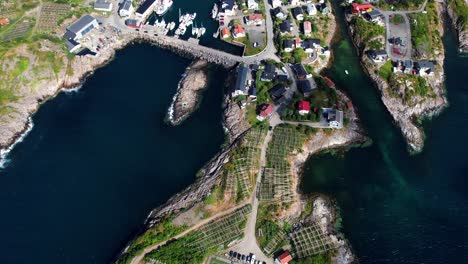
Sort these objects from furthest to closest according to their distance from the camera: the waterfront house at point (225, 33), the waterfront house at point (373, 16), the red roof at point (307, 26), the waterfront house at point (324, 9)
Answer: the waterfront house at point (324, 9)
the waterfront house at point (373, 16)
the waterfront house at point (225, 33)
the red roof at point (307, 26)

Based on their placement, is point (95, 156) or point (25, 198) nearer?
point (25, 198)

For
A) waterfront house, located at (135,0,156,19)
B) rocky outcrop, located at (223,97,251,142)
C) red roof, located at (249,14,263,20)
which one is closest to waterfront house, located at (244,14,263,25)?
red roof, located at (249,14,263,20)

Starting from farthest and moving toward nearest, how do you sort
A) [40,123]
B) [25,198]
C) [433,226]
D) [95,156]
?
[40,123] → [95,156] → [25,198] → [433,226]

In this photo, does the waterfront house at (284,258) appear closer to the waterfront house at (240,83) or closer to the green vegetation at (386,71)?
the waterfront house at (240,83)

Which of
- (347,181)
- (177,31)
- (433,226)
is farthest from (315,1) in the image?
(433,226)

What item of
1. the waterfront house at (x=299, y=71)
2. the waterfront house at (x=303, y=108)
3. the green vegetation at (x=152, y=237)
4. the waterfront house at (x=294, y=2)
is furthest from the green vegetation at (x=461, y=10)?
Result: the green vegetation at (x=152, y=237)

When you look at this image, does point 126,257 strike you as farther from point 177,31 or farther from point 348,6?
point 348,6
